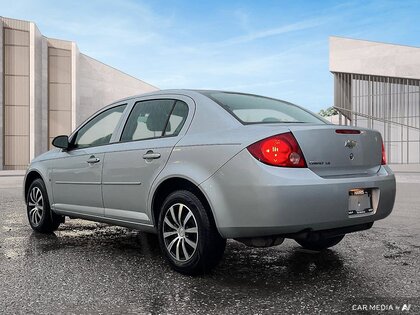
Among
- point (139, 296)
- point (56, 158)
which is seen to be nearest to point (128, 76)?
point (56, 158)

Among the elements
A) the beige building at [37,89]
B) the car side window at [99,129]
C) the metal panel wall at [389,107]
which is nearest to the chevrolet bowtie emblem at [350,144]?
the car side window at [99,129]

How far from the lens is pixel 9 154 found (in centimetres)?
3594

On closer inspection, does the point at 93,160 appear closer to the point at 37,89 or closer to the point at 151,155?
the point at 151,155

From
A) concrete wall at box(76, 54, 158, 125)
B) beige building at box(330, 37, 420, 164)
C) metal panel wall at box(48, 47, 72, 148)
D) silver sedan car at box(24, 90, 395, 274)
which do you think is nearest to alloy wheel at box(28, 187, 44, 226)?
silver sedan car at box(24, 90, 395, 274)

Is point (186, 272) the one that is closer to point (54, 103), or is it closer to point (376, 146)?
point (376, 146)

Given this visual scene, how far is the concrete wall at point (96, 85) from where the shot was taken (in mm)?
40312

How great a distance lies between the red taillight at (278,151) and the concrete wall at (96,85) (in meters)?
37.7

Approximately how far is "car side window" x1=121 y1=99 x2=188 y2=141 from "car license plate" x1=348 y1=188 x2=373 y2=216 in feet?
5.33

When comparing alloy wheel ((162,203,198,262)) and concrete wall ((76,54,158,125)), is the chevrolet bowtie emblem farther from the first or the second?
concrete wall ((76,54,158,125))

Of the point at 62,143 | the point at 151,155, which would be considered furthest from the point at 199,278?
the point at 62,143

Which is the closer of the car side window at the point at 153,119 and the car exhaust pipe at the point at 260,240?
the car exhaust pipe at the point at 260,240

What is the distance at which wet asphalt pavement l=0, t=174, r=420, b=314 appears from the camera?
3.24 m

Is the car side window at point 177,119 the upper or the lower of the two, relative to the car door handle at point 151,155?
upper

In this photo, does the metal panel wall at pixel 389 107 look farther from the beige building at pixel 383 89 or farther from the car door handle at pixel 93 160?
the car door handle at pixel 93 160
